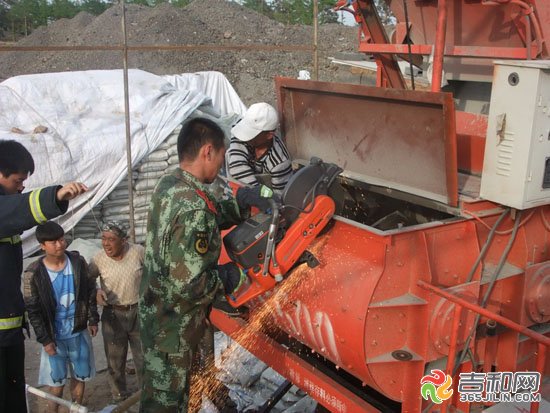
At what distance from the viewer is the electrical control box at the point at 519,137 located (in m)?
2.46

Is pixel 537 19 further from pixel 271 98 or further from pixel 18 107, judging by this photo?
pixel 271 98

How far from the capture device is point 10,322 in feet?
9.45

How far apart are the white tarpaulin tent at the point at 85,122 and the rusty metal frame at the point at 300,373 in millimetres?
3815

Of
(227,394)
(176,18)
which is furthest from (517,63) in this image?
(176,18)

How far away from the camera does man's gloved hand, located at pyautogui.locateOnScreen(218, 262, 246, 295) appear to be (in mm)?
2650

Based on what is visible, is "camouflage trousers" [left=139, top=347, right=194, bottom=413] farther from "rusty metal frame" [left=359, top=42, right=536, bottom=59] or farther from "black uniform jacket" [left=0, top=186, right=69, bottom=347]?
"rusty metal frame" [left=359, top=42, right=536, bottom=59]

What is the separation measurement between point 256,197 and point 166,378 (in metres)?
0.99

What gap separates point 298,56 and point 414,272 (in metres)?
14.6

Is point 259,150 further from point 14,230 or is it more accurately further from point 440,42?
point 14,230

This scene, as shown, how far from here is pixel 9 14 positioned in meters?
26.6

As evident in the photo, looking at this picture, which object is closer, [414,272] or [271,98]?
[414,272]

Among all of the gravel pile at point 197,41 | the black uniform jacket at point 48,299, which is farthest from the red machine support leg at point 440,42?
the gravel pile at point 197,41

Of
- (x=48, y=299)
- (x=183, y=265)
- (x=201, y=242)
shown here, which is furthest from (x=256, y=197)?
(x=48, y=299)

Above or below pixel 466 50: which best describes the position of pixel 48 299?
below
